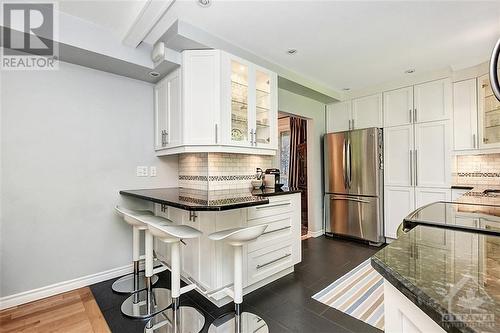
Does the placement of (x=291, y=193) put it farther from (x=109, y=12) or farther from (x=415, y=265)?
(x=109, y=12)

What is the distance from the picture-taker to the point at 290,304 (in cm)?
211

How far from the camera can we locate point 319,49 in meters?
2.76

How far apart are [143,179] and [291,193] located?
5.92ft

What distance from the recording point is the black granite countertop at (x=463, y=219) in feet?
3.22

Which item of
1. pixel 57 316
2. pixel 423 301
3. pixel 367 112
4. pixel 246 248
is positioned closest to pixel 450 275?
pixel 423 301

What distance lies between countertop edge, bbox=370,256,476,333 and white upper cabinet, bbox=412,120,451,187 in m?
3.45

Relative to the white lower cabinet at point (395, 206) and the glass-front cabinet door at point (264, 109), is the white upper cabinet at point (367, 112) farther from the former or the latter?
the glass-front cabinet door at point (264, 109)

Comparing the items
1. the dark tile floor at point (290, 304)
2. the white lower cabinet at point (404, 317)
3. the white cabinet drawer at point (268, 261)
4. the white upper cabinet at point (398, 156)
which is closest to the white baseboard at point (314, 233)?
the dark tile floor at point (290, 304)

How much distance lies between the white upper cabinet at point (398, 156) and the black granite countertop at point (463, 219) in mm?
2256

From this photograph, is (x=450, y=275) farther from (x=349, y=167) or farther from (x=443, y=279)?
(x=349, y=167)

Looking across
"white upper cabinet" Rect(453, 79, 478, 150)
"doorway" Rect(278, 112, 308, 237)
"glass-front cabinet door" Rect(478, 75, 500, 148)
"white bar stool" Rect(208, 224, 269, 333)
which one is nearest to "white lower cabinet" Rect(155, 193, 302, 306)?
"white bar stool" Rect(208, 224, 269, 333)

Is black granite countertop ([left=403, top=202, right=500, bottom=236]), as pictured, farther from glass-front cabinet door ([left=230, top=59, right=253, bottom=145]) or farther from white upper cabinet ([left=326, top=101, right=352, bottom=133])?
white upper cabinet ([left=326, top=101, right=352, bottom=133])

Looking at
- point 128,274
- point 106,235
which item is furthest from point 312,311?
point 106,235

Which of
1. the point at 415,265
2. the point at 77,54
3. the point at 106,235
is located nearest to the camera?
the point at 415,265
